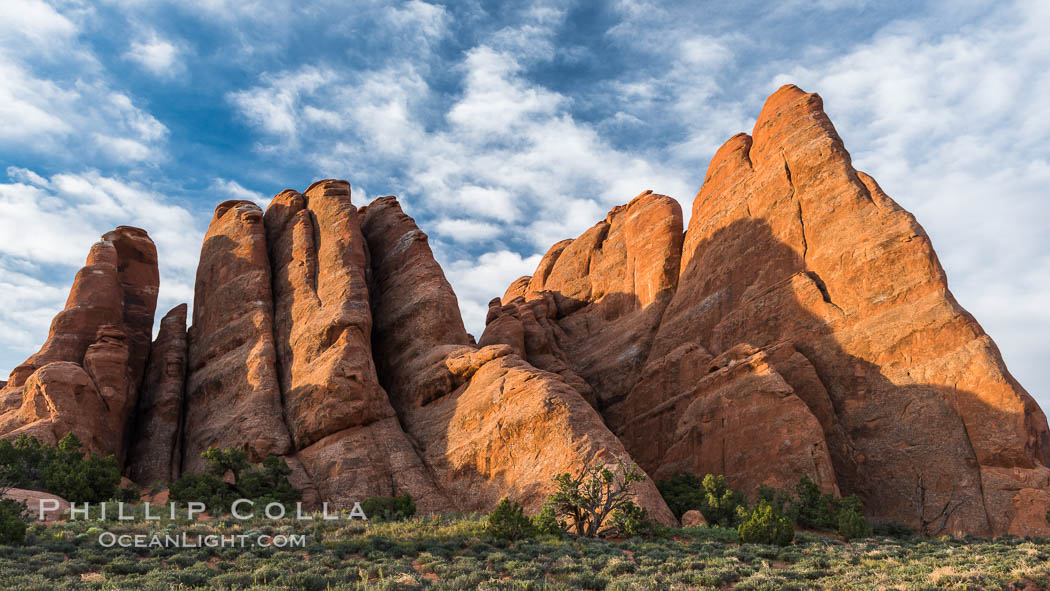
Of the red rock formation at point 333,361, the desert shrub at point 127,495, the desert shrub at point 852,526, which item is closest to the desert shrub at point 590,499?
the desert shrub at point 852,526

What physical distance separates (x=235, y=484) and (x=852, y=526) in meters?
32.5

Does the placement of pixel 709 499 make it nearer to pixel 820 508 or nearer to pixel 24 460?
pixel 820 508

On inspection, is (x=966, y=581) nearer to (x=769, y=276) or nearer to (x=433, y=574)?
(x=433, y=574)

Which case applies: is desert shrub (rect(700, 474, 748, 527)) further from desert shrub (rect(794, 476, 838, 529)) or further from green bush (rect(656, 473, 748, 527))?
desert shrub (rect(794, 476, 838, 529))

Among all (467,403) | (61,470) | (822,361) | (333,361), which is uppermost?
(333,361)

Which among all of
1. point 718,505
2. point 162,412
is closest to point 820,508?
point 718,505

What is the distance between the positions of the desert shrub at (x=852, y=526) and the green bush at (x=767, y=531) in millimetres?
5467

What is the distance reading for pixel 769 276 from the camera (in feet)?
172

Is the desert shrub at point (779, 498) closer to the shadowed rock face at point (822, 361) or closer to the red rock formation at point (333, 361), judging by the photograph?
the shadowed rock face at point (822, 361)

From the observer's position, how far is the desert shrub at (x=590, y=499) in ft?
96.9

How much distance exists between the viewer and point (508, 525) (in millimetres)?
26469

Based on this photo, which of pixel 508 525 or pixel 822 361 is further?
pixel 822 361

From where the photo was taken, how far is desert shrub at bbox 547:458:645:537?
29531 millimetres

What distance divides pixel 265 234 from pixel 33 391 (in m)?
21.0
